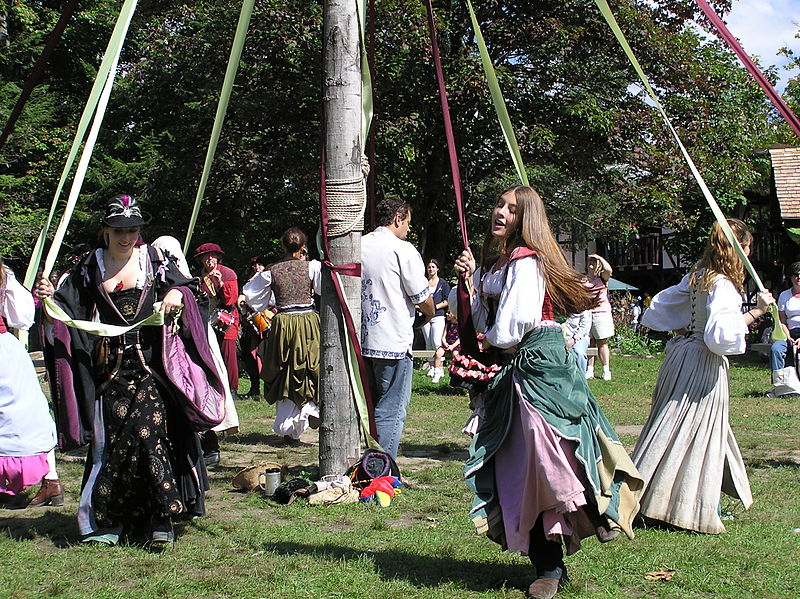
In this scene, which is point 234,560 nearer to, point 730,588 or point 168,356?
point 168,356

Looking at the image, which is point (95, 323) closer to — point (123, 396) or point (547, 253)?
point (123, 396)

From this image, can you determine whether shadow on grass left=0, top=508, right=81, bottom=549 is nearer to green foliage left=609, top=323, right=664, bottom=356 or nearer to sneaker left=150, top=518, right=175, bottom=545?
sneaker left=150, top=518, right=175, bottom=545

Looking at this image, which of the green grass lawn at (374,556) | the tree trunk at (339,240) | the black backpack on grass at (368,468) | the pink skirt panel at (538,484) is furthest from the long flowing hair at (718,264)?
the black backpack on grass at (368,468)

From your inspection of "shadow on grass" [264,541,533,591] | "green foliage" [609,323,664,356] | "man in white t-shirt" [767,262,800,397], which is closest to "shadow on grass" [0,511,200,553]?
"shadow on grass" [264,541,533,591]

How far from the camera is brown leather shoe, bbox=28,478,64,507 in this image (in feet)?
19.7

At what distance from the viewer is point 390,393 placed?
21.0 feet

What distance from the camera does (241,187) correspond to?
20.7 m

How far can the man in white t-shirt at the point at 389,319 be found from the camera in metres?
6.36

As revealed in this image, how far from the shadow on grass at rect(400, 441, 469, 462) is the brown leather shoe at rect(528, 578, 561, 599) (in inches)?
135

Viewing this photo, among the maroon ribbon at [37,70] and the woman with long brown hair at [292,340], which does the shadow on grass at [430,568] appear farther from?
the woman with long brown hair at [292,340]

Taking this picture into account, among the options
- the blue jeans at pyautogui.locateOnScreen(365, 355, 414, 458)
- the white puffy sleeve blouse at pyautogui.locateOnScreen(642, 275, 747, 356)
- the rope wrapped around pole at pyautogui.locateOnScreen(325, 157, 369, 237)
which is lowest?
the blue jeans at pyautogui.locateOnScreen(365, 355, 414, 458)

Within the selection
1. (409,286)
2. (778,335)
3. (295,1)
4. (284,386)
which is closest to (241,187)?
(295,1)

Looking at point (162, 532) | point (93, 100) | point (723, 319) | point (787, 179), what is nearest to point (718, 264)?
point (723, 319)

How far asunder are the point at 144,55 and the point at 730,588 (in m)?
20.6
